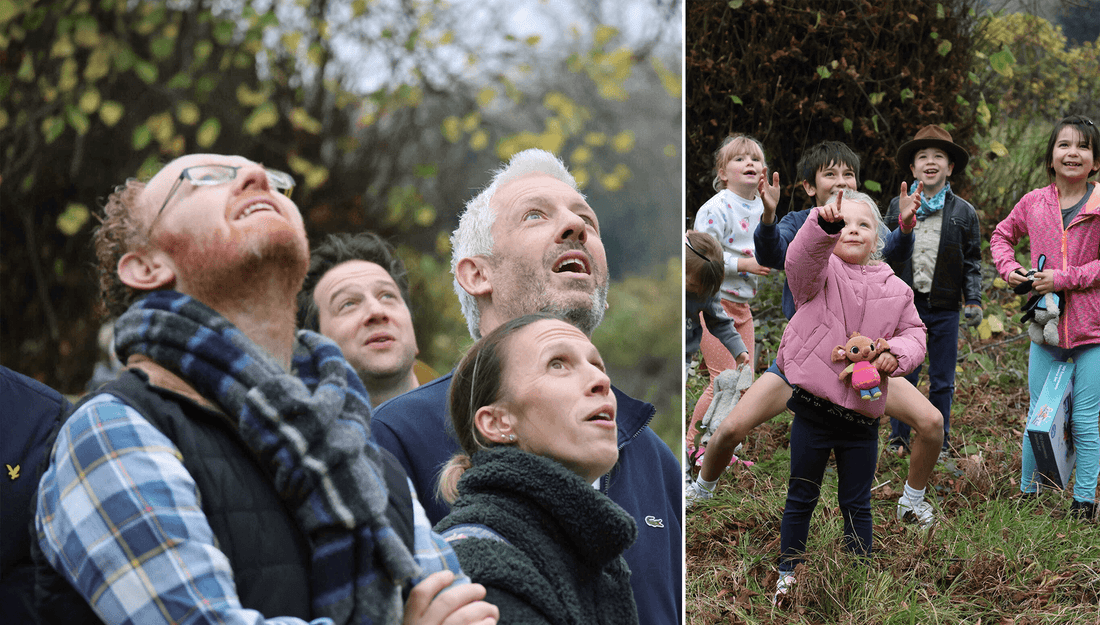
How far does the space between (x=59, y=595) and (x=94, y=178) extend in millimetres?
1190

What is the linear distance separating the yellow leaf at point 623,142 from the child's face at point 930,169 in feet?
8.28

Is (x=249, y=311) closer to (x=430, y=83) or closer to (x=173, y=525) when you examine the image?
(x=173, y=525)

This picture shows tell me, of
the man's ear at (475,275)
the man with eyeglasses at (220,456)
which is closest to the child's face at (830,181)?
the man's ear at (475,275)

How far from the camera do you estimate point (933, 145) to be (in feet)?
14.2

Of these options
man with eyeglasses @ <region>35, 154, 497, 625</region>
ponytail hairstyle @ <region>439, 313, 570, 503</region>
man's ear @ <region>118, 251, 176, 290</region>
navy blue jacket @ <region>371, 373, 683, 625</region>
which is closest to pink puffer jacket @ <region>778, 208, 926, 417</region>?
navy blue jacket @ <region>371, 373, 683, 625</region>

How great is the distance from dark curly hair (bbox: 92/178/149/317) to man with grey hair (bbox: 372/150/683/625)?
56 cm

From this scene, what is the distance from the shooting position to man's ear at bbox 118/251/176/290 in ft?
4.01

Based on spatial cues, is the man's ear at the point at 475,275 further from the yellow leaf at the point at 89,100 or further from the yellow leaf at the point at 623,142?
the yellow leaf at the point at 89,100

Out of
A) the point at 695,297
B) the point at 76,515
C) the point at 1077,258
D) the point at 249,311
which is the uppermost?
the point at 249,311

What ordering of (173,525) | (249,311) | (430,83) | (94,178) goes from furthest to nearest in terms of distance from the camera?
(430,83)
(94,178)
(249,311)
(173,525)

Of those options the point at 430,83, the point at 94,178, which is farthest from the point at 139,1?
the point at 430,83

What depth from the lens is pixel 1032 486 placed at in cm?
401

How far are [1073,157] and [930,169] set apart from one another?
56cm

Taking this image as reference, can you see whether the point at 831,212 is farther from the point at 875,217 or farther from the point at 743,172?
the point at 743,172
